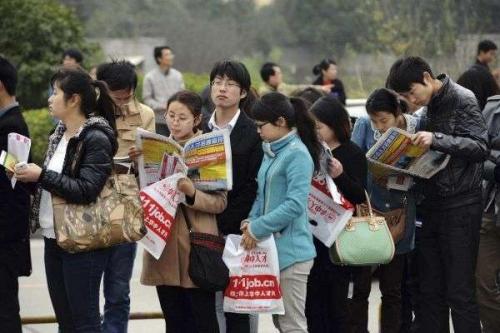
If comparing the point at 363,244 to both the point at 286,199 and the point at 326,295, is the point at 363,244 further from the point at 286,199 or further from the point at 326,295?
the point at 286,199

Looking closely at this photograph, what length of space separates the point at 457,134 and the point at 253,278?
4.44ft

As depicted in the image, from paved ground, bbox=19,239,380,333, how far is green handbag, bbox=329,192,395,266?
1682 millimetres

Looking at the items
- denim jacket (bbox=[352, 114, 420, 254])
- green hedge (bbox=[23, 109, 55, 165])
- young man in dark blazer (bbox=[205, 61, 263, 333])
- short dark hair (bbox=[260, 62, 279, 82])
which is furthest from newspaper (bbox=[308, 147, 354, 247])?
green hedge (bbox=[23, 109, 55, 165])

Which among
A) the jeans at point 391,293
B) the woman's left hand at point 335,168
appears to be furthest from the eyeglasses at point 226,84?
the jeans at point 391,293

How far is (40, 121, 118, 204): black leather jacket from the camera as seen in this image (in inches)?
223

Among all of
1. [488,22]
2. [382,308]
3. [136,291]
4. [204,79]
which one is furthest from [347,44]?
[382,308]

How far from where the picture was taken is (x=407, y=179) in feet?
22.0

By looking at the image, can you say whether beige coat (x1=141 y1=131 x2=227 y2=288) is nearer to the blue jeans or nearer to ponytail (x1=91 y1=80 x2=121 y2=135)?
ponytail (x1=91 y1=80 x2=121 y2=135)

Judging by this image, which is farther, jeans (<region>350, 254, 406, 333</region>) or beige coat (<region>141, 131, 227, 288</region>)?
jeans (<region>350, 254, 406, 333</region>)

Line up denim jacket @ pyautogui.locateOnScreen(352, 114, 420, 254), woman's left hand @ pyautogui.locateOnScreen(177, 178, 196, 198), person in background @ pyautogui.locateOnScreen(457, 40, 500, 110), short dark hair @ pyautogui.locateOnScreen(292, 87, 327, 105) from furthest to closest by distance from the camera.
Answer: person in background @ pyautogui.locateOnScreen(457, 40, 500, 110), short dark hair @ pyautogui.locateOnScreen(292, 87, 327, 105), denim jacket @ pyautogui.locateOnScreen(352, 114, 420, 254), woman's left hand @ pyautogui.locateOnScreen(177, 178, 196, 198)

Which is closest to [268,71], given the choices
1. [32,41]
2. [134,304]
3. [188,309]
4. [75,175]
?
[32,41]

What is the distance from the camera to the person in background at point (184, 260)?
6.12 metres

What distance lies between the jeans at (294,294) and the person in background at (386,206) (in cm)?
95

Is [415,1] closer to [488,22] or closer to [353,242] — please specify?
[488,22]
